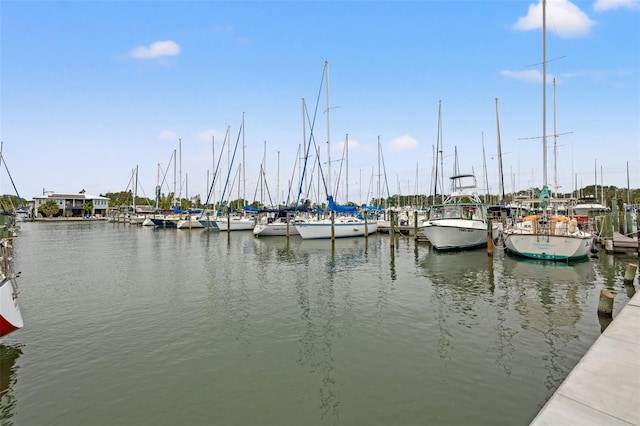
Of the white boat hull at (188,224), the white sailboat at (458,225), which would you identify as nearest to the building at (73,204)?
the white boat hull at (188,224)

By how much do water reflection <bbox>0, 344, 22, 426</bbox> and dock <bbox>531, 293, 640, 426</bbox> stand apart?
8.48 metres

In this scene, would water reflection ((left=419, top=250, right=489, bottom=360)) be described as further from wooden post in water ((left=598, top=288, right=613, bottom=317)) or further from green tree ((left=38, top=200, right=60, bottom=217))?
green tree ((left=38, top=200, right=60, bottom=217))

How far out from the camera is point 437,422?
19.0 feet

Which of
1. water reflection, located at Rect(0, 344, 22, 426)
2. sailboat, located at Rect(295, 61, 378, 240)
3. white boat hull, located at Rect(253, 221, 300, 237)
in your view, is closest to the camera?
water reflection, located at Rect(0, 344, 22, 426)

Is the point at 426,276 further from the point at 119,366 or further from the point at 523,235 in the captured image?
the point at 119,366

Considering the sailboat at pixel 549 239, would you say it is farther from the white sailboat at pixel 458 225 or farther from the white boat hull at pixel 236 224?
the white boat hull at pixel 236 224

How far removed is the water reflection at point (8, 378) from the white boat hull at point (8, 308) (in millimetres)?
604

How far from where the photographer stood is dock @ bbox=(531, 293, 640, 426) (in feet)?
14.4

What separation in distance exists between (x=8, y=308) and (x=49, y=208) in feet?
357

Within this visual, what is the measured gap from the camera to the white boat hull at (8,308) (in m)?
8.23

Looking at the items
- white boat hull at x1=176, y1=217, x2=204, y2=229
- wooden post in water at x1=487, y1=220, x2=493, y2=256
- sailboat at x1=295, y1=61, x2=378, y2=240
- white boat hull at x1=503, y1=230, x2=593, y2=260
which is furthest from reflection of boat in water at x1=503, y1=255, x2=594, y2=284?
white boat hull at x1=176, y1=217, x2=204, y2=229

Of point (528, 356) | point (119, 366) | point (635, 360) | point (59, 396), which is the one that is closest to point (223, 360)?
point (119, 366)

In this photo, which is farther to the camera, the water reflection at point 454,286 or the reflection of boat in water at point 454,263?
the reflection of boat in water at point 454,263

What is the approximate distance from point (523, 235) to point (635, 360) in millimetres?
16797
